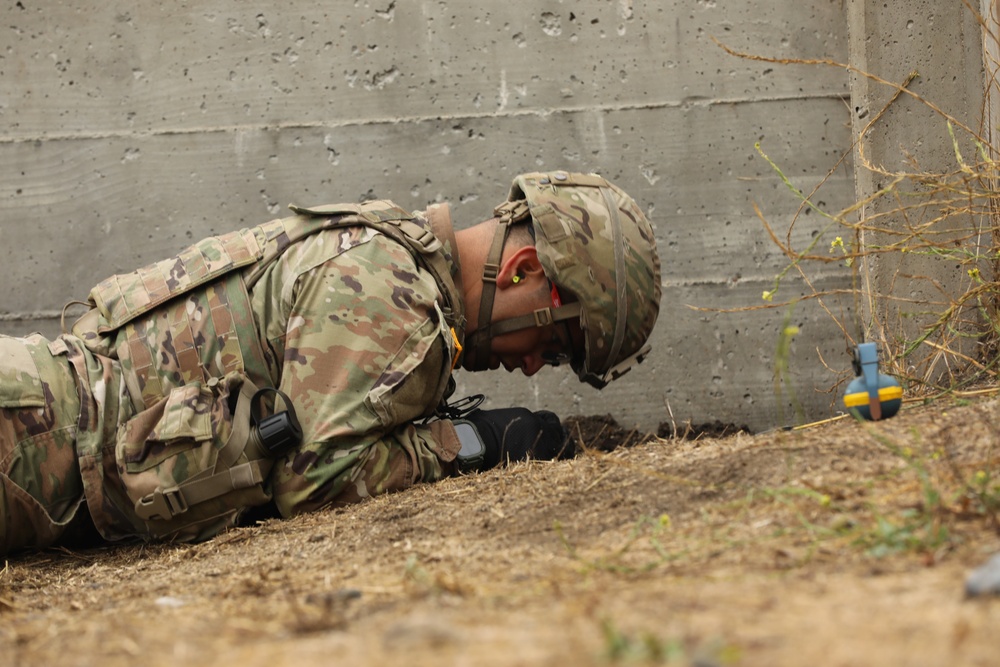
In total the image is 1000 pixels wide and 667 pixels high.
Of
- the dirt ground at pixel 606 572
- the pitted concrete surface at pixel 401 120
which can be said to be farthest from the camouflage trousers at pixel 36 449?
the pitted concrete surface at pixel 401 120

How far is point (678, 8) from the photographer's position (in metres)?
3.97

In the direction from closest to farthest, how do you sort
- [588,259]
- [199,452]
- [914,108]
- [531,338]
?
[199,452], [588,259], [531,338], [914,108]

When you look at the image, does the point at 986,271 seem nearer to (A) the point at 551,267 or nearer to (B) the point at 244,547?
(A) the point at 551,267

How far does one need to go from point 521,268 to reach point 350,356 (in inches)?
25.3

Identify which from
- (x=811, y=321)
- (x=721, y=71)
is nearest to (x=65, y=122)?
(x=721, y=71)

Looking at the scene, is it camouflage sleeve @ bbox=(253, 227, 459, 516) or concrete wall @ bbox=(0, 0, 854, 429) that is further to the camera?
concrete wall @ bbox=(0, 0, 854, 429)

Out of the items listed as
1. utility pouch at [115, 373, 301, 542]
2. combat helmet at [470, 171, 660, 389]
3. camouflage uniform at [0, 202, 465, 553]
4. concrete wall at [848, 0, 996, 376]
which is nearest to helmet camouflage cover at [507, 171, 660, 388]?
combat helmet at [470, 171, 660, 389]

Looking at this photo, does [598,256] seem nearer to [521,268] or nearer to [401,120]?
[521,268]

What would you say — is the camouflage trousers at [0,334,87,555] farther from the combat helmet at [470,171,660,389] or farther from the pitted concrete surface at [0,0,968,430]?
the pitted concrete surface at [0,0,968,430]

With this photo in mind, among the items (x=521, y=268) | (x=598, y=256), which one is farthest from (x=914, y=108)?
(x=521, y=268)

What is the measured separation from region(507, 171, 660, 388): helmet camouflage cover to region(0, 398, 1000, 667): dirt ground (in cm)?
49

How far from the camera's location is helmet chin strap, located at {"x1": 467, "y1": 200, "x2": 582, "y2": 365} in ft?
9.57

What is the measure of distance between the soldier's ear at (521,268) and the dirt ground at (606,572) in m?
0.59

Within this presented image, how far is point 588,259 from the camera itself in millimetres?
2881
